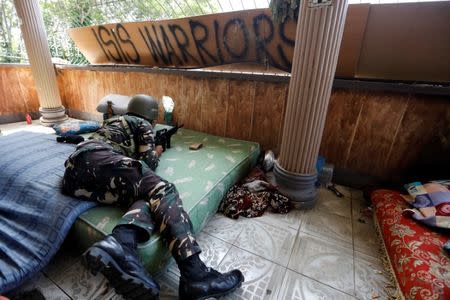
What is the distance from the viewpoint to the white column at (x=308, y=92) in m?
1.34

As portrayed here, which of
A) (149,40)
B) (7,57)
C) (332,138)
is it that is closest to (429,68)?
(332,138)

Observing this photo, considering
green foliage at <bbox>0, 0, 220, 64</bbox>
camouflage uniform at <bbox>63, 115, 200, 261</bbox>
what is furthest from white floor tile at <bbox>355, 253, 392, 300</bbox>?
green foliage at <bbox>0, 0, 220, 64</bbox>

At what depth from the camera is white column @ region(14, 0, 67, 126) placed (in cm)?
296

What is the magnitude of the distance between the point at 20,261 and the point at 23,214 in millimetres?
312

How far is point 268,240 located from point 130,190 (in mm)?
932

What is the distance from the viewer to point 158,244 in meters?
1.05

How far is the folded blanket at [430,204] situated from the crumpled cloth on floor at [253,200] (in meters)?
0.81

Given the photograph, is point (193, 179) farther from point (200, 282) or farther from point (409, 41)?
point (409, 41)

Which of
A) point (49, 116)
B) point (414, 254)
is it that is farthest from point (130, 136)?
point (49, 116)

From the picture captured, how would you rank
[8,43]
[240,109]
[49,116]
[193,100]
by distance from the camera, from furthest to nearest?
[8,43], [49,116], [193,100], [240,109]

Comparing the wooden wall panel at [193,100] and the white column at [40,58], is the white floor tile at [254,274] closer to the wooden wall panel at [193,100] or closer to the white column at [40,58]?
the wooden wall panel at [193,100]

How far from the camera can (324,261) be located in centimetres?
126

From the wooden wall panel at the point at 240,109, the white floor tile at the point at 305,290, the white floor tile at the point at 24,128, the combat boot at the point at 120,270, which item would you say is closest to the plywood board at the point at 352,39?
the wooden wall panel at the point at 240,109

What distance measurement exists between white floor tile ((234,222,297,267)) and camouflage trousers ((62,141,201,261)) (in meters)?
0.48
